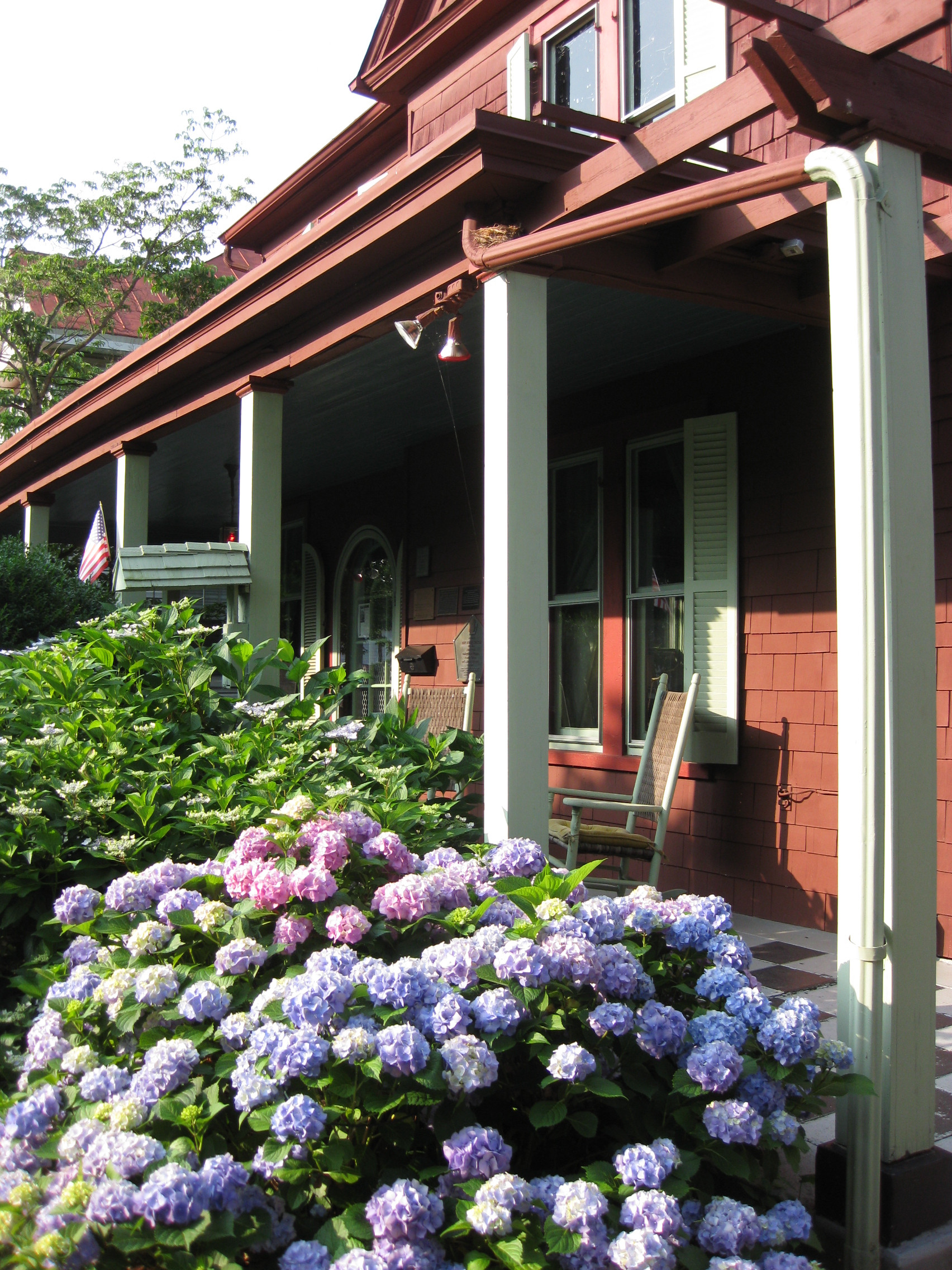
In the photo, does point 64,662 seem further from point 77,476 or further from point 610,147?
point 77,476

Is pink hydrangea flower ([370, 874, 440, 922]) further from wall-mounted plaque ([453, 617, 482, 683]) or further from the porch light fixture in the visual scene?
wall-mounted plaque ([453, 617, 482, 683])

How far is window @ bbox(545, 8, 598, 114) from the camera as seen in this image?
5.83 meters

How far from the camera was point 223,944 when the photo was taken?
6.84ft

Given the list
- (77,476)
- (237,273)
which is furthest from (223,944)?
(237,273)

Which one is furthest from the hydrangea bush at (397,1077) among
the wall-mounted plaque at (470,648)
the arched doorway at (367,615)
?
the arched doorway at (367,615)

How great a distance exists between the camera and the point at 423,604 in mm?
7562

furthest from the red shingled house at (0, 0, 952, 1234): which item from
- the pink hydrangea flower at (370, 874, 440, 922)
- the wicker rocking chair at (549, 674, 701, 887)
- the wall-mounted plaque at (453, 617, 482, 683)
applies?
the pink hydrangea flower at (370, 874, 440, 922)

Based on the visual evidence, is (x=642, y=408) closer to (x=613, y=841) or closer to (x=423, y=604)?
(x=613, y=841)

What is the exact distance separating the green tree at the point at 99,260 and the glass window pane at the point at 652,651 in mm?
14087

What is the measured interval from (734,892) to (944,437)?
2.21 metres

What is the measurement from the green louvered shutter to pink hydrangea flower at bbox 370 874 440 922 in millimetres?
3069

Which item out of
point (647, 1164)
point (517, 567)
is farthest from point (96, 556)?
point (647, 1164)

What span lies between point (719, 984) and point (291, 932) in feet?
2.68

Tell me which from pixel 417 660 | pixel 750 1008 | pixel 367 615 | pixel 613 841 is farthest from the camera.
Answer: pixel 367 615
